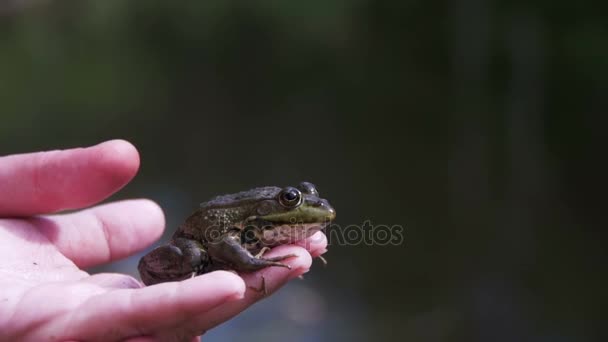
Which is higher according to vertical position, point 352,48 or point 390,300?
point 352,48

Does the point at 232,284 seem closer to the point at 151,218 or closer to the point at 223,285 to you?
the point at 223,285

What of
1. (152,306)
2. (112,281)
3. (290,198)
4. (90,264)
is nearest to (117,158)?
(112,281)

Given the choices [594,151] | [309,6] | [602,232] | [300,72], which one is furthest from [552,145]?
[309,6]

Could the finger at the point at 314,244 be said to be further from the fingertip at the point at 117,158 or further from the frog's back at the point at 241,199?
the fingertip at the point at 117,158

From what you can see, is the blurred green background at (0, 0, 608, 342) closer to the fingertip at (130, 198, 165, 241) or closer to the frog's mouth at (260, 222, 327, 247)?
the fingertip at (130, 198, 165, 241)

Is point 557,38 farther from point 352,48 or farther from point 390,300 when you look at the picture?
point 390,300

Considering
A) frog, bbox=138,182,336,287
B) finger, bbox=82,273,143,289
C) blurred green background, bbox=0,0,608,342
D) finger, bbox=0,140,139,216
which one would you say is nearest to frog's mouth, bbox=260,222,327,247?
frog, bbox=138,182,336,287
